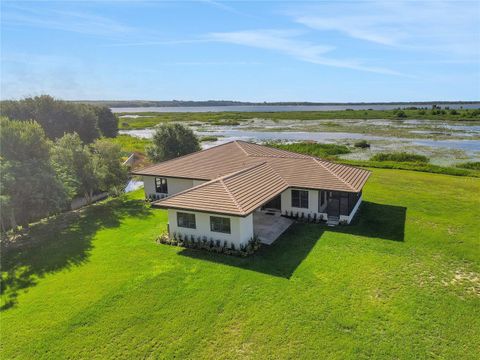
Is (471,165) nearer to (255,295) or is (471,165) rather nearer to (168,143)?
(168,143)

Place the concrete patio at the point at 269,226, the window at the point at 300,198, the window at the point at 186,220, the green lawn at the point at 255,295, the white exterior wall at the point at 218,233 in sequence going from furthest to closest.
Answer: the window at the point at 300,198 < the concrete patio at the point at 269,226 < the window at the point at 186,220 < the white exterior wall at the point at 218,233 < the green lawn at the point at 255,295

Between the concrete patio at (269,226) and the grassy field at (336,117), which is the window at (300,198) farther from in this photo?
the grassy field at (336,117)

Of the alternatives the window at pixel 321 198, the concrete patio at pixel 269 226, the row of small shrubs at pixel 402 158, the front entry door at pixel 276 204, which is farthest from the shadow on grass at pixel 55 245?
the row of small shrubs at pixel 402 158

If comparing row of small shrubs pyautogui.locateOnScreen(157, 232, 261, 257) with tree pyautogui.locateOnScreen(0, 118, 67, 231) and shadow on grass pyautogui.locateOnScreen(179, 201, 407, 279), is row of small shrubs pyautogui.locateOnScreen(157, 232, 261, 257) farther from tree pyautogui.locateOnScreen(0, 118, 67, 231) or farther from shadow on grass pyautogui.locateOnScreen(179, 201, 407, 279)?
tree pyautogui.locateOnScreen(0, 118, 67, 231)

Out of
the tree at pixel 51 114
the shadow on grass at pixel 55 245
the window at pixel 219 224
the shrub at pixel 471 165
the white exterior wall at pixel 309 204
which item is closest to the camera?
the shadow on grass at pixel 55 245

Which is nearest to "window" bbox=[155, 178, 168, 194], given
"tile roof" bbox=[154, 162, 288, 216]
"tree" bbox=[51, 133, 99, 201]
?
"tree" bbox=[51, 133, 99, 201]

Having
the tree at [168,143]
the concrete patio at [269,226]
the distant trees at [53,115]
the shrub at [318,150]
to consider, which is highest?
the distant trees at [53,115]

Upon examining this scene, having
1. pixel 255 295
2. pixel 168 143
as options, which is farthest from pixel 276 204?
pixel 168 143

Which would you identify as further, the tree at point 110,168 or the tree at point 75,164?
the tree at point 110,168
